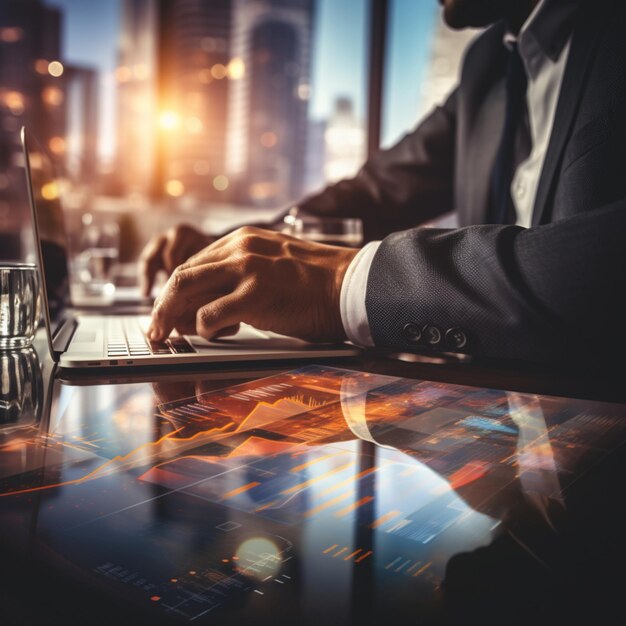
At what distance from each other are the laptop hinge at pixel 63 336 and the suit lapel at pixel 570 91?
0.91m

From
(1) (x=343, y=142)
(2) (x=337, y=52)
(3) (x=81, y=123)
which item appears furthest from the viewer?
(1) (x=343, y=142)

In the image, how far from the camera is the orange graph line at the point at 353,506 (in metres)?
0.33

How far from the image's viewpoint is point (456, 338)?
2.41ft

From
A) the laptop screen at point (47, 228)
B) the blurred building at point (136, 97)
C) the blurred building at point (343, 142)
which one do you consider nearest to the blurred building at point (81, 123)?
the blurred building at point (136, 97)

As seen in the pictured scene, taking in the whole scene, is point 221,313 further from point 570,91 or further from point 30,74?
point 30,74

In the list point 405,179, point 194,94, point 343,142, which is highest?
point 194,94

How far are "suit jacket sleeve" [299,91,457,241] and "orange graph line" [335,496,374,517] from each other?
1630 millimetres

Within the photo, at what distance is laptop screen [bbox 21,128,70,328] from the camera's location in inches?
33.7

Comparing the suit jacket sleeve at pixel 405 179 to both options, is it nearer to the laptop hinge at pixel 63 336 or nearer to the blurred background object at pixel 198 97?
the laptop hinge at pixel 63 336

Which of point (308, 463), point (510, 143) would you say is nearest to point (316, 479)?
point (308, 463)

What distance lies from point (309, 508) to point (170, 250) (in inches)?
43.3

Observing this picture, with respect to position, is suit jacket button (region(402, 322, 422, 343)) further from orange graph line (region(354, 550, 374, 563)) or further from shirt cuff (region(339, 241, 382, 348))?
orange graph line (region(354, 550, 374, 563))

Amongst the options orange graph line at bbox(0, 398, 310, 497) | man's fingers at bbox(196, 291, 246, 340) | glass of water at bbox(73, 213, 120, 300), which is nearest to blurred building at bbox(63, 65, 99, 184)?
glass of water at bbox(73, 213, 120, 300)

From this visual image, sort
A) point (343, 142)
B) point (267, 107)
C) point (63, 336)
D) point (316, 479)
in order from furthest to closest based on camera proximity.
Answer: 1. point (267, 107)
2. point (343, 142)
3. point (63, 336)
4. point (316, 479)
